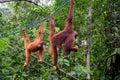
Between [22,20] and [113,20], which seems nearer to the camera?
[113,20]

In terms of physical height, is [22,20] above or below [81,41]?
above

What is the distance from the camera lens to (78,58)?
21.2ft

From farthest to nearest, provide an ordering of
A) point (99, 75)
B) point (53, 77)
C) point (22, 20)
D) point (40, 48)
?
point (22, 20), point (99, 75), point (53, 77), point (40, 48)

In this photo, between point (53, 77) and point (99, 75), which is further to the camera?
point (99, 75)

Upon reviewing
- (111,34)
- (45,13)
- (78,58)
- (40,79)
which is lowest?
(40,79)

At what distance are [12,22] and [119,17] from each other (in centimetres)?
256

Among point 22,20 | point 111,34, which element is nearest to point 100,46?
point 111,34

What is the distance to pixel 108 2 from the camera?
6.23 meters

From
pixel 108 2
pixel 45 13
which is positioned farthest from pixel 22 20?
pixel 108 2

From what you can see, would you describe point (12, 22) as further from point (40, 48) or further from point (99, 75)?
point (40, 48)

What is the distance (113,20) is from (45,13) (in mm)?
1388

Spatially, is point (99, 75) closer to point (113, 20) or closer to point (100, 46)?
point (100, 46)

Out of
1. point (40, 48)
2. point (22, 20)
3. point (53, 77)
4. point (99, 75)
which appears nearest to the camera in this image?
point (40, 48)

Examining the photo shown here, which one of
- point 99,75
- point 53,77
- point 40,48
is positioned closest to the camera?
point 40,48
